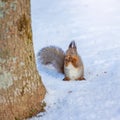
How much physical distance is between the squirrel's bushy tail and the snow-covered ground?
14 cm

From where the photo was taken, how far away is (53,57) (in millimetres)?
7016

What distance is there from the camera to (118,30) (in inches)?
401

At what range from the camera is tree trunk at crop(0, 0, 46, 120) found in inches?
190

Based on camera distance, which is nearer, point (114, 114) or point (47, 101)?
point (114, 114)

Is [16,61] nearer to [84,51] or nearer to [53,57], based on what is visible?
[53,57]

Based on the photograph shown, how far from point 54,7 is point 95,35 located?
3615 mm

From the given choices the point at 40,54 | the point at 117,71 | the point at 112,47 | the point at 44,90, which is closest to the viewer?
the point at 44,90

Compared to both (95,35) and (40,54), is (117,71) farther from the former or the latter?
(95,35)

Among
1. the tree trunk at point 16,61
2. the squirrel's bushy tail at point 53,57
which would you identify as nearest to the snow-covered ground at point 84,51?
the squirrel's bushy tail at point 53,57

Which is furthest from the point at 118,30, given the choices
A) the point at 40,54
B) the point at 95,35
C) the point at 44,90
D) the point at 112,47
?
the point at 44,90

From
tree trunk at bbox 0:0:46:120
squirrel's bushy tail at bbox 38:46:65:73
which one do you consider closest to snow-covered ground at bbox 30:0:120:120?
squirrel's bushy tail at bbox 38:46:65:73

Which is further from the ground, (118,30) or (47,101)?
(118,30)

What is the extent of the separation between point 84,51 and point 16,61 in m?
3.65

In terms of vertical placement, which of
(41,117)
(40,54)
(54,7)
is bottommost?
(41,117)
